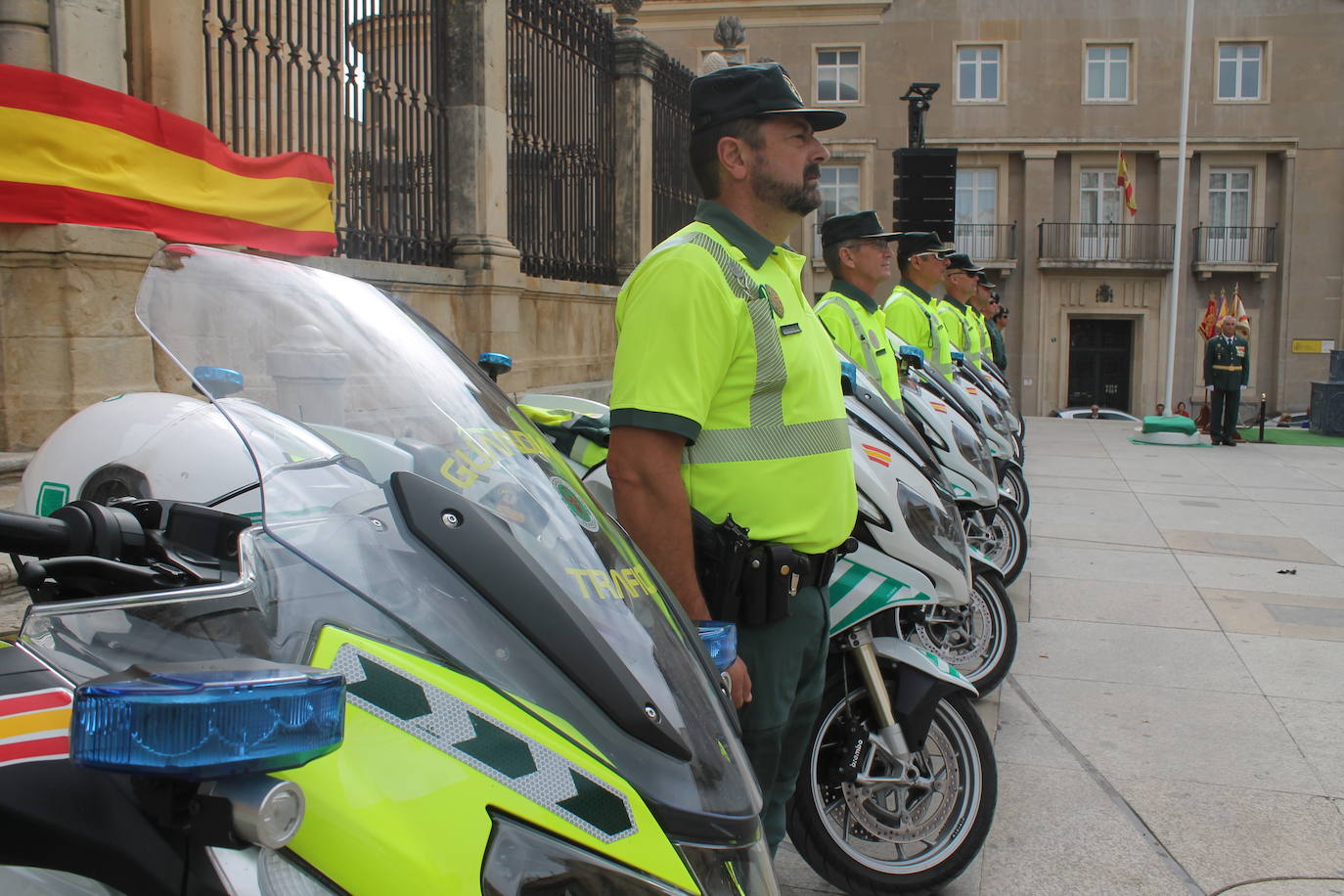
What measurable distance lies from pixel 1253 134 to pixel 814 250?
12.8 m

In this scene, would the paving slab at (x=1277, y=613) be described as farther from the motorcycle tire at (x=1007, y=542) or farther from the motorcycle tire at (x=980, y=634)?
the motorcycle tire at (x=980, y=634)

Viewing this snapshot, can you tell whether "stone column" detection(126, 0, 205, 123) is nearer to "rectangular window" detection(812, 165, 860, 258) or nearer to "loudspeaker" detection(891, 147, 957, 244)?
"loudspeaker" detection(891, 147, 957, 244)

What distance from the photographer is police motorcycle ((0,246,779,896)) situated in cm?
102

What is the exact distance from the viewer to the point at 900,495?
139 inches

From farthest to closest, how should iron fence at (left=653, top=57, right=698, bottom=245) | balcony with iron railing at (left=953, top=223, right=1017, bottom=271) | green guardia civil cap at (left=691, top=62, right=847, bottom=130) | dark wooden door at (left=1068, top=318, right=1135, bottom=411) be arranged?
dark wooden door at (left=1068, top=318, right=1135, bottom=411)
balcony with iron railing at (left=953, top=223, right=1017, bottom=271)
iron fence at (left=653, top=57, right=698, bottom=245)
green guardia civil cap at (left=691, top=62, right=847, bottom=130)

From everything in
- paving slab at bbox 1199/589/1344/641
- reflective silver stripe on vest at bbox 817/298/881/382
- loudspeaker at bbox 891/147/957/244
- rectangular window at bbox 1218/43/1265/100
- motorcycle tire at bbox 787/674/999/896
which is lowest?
paving slab at bbox 1199/589/1344/641

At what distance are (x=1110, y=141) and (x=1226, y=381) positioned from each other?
1861 cm

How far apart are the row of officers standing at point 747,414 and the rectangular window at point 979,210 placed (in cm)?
3320

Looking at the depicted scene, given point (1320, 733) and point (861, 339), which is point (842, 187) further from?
point (1320, 733)

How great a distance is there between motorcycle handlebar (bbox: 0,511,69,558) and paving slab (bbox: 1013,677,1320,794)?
367 cm

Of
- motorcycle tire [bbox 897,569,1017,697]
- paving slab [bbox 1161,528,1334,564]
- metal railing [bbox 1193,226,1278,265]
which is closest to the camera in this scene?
motorcycle tire [bbox 897,569,1017,697]

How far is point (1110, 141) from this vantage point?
110 feet

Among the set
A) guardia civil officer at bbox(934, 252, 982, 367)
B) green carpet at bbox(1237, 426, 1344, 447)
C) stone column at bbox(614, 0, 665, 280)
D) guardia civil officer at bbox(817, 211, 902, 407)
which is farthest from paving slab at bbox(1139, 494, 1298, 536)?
green carpet at bbox(1237, 426, 1344, 447)

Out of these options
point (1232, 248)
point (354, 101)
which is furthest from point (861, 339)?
point (1232, 248)
